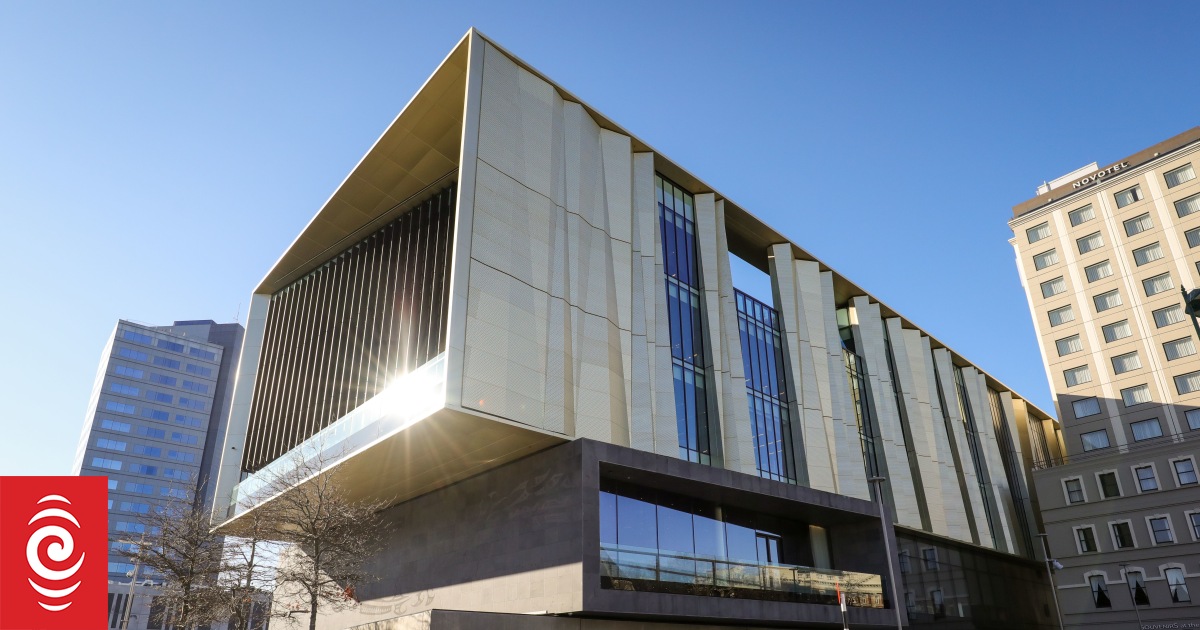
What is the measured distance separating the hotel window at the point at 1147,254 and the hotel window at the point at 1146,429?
11.8 meters

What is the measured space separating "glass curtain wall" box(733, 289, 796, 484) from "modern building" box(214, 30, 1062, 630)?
17 cm

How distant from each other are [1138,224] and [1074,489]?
20438mm

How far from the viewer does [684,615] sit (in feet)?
93.4

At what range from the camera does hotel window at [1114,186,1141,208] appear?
58625 mm

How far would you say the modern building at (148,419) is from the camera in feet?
417

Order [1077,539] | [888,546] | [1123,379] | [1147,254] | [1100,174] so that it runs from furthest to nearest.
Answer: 1. [1100,174]
2. [1147,254]
3. [1123,379]
4. [1077,539]
5. [888,546]

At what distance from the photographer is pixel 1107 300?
58.4 metres

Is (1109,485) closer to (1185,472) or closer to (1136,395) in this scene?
(1185,472)

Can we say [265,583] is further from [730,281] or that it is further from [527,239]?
[730,281]

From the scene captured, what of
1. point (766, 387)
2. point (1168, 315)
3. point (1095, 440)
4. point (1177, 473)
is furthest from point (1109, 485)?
point (766, 387)

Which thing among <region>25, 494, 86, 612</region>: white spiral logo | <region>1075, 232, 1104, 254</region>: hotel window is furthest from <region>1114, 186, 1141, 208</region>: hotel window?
<region>25, 494, 86, 612</region>: white spiral logo

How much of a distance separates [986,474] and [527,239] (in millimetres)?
43627

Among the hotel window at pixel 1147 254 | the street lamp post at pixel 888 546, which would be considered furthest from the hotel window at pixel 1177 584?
the street lamp post at pixel 888 546

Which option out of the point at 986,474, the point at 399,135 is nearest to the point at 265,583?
the point at 399,135
